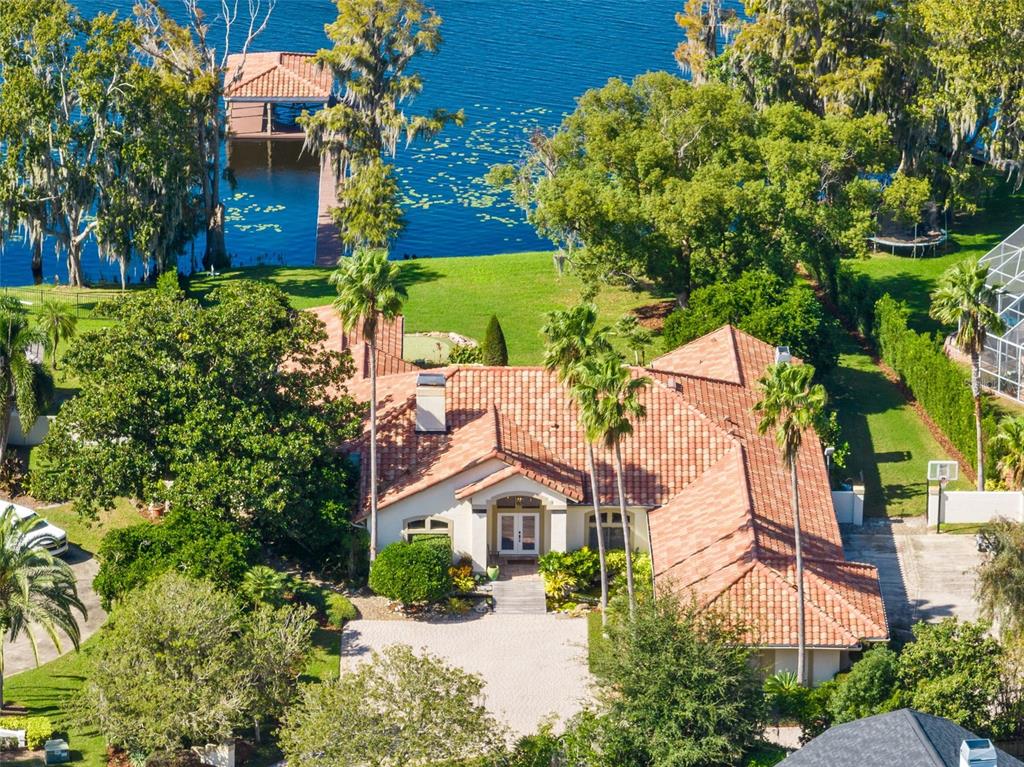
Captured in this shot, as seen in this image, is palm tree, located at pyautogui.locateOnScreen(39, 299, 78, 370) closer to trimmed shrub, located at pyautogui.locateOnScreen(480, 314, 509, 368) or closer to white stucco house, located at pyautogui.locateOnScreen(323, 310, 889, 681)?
white stucco house, located at pyautogui.locateOnScreen(323, 310, 889, 681)

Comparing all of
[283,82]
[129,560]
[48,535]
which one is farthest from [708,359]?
[283,82]

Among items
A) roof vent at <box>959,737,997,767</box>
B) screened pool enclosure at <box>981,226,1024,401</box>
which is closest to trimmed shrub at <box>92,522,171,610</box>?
roof vent at <box>959,737,997,767</box>

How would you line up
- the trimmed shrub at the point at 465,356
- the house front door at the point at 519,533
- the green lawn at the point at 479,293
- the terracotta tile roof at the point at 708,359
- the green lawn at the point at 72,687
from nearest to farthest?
1. the green lawn at the point at 72,687
2. the house front door at the point at 519,533
3. the terracotta tile roof at the point at 708,359
4. the trimmed shrub at the point at 465,356
5. the green lawn at the point at 479,293

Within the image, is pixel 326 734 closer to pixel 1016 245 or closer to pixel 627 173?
pixel 627 173

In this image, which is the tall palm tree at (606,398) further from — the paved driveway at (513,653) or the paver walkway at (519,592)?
the paver walkway at (519,592)

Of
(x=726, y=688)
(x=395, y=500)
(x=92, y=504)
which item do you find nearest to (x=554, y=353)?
(x=395, y=500)

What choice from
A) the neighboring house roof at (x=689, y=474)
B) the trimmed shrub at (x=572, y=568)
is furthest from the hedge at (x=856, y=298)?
the trimmed shrub at (x=572, y=568)
